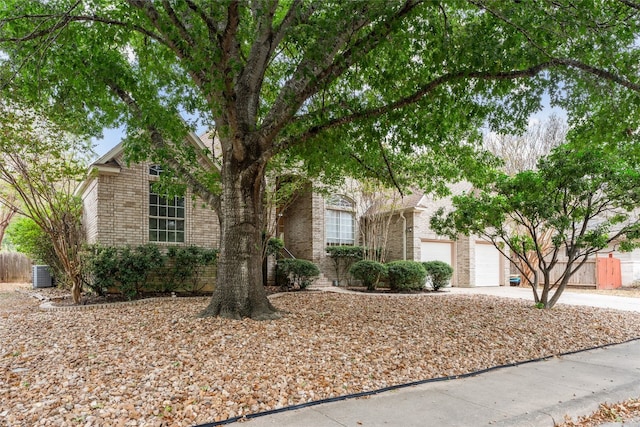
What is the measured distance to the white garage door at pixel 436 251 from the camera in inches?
702

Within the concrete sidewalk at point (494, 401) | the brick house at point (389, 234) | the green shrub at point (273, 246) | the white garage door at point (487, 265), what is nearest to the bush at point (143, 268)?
the green shrub at point (273, 246)

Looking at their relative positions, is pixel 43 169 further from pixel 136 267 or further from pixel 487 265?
pixel 487 265

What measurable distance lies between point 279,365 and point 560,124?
63.1 ft

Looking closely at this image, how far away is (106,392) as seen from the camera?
4.04 m

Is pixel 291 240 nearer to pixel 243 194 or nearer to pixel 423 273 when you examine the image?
pixel 423 273

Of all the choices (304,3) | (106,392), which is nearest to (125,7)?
(304,3)

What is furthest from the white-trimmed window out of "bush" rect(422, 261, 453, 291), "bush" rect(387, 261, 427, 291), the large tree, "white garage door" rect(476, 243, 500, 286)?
"white garage door" rect(476, 243, 500, 286)

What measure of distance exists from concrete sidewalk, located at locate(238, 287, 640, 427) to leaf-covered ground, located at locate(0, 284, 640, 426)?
11.8 inches

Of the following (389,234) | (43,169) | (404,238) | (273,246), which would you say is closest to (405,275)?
(404,238)

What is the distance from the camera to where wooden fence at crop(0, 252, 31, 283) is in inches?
872

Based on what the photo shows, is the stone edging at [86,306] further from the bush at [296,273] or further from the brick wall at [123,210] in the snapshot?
the bush at [296,273]

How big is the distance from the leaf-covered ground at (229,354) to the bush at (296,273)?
4775 mm

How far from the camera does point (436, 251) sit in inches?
722

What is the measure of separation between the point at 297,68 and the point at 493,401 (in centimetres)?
568
